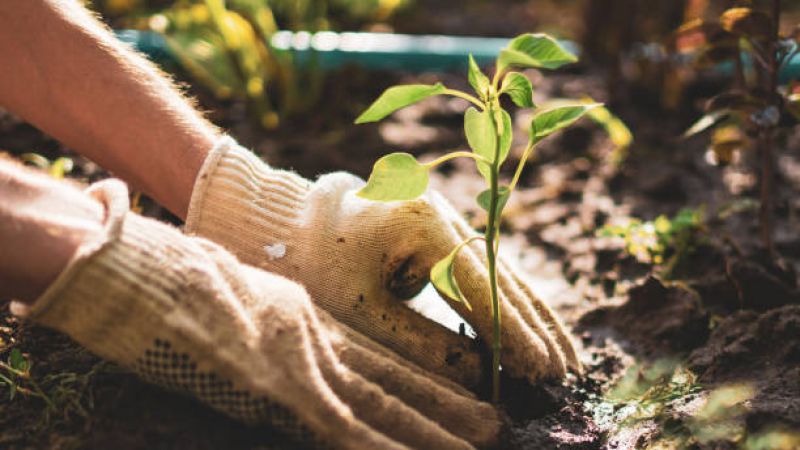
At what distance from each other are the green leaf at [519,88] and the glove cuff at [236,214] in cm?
57

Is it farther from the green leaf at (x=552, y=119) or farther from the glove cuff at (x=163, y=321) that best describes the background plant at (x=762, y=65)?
the glove cuff at (x=163, y=321)

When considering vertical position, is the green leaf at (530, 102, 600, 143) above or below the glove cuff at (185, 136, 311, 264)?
above

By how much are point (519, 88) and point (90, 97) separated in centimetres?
96

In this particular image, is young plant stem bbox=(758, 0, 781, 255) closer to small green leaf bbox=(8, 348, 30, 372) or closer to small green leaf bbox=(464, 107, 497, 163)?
small green leaf bbox=(464, 107, 497, 163)

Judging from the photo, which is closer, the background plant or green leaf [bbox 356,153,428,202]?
green leaf [bbox 356,153,428,202]

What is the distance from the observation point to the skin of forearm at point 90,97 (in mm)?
1611

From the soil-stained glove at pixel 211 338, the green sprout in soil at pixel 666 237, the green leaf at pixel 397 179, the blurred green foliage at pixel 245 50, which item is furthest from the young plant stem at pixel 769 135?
the blurred green foliage at pixel 245 50

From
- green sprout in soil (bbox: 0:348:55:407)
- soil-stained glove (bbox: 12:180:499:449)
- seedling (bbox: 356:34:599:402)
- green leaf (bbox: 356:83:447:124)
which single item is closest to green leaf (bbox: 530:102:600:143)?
seedling (bbox: 356:34:599:402)

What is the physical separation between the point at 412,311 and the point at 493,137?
0.44 m

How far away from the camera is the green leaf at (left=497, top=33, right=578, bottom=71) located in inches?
43.9

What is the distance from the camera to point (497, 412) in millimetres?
1356

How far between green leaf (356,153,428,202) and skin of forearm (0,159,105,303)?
1.46 ft

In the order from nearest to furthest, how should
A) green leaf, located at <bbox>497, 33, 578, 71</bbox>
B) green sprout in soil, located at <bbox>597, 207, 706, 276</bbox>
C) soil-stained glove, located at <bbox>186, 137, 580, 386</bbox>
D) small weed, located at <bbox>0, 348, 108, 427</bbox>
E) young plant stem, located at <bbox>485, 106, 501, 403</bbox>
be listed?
green leaf, located at <bbox>497, 33, 578, 71</bbox>
young plant stem, located at <bbox>485, 106, 501, 403</bbox>
small weed, located at <bbox>0, 348, 108, 427</bbox>
soil-stained glove, located at <bbox>186, 137, 580, 386</bbox>
green sprout in soil, located at <bbox>597, 207, 706, 276</bbox>

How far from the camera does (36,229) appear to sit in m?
1.17
